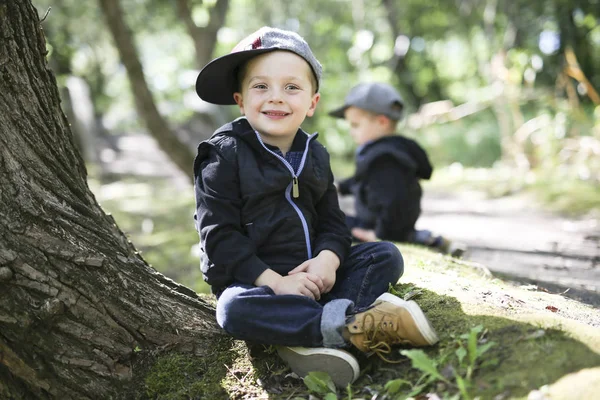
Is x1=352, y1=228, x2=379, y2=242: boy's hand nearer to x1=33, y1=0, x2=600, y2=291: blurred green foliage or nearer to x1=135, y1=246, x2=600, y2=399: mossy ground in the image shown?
x1=33, y1=0, x2=600, y2=291: blurred green foliage

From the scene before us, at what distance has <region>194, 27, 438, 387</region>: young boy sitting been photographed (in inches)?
91.8

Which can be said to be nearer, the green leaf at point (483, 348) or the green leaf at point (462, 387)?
the green leaf at point (462, 387)

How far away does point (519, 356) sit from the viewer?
1993 mm

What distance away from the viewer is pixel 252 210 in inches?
106

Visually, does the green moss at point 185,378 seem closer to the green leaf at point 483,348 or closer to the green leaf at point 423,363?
the green leaf at point 423,363

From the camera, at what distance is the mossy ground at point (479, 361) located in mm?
1867

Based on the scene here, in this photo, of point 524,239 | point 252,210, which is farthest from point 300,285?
point 524,239

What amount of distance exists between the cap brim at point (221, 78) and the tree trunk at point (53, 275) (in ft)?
2.42

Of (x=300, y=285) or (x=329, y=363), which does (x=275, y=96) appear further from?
(x=329, y=363)

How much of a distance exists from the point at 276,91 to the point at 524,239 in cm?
477

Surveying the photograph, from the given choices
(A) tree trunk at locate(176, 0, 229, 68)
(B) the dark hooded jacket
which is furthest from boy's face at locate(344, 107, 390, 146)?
(A) tree trunk at locate(176, 0, 229, 68)

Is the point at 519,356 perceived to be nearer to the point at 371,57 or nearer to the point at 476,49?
the point at 371,57

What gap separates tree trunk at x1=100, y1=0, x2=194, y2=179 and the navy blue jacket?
188 inches

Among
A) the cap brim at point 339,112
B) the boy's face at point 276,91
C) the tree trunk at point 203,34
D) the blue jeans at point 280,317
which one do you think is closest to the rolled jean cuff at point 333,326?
the blue jeans at point 280,317
